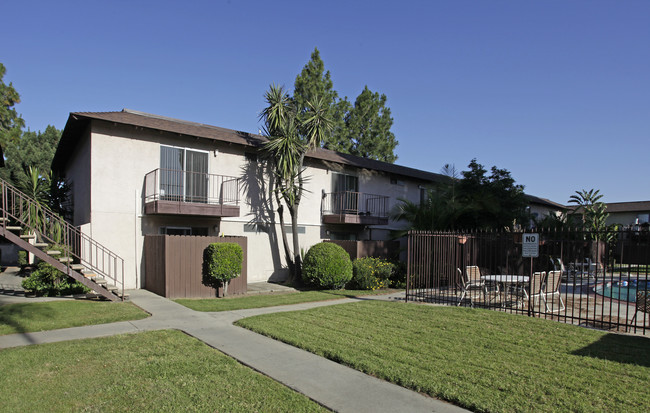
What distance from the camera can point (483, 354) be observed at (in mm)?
6555

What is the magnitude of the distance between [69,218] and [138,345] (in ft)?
46.5

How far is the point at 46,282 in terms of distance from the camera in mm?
12109

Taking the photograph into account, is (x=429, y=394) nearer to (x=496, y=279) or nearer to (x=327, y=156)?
(x=496, y=279)

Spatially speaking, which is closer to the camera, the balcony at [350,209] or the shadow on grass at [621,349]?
the shadow on grass at [621,349]

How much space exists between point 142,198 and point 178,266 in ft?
10.8

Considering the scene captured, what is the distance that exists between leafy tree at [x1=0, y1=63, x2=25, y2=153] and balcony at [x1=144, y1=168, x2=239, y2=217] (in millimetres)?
24086

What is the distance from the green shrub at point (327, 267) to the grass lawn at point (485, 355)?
505 centimetres

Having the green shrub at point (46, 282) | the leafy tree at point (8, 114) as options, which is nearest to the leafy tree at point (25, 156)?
the leafy tree at point (8, 114)

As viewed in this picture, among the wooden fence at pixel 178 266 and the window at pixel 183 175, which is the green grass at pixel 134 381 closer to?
the wooden fence at pixel 178 266

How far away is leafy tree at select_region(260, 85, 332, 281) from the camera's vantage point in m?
16.3

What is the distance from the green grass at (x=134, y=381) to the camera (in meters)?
4.63

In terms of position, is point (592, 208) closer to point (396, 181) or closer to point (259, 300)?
point (396, 181)

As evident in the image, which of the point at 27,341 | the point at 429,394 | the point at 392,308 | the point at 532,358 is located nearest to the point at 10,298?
the point at 27,341

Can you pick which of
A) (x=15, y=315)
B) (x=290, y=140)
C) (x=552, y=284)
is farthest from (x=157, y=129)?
(x=552, y=284)
